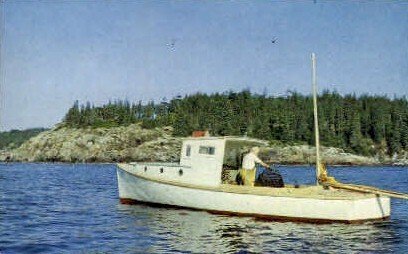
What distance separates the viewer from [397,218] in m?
26.1

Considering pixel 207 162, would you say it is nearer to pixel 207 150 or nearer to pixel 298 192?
pixel 207 150

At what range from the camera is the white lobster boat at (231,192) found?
23375mm

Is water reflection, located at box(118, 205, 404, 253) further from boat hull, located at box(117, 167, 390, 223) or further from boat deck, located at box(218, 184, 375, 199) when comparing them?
boat deck, located at box(218, 184, 375, 199)

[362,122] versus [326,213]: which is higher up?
[362,122]

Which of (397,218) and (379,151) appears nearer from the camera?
(397,218)

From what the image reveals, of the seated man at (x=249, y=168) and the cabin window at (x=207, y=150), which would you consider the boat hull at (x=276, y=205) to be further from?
the cabin window at (x=207, y=150)

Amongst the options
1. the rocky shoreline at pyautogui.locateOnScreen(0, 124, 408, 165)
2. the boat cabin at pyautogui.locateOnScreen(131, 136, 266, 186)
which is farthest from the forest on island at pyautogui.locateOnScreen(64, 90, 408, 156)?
the boat cabin at pyautogui.locateOnScreen(131, 136, 266, 186)

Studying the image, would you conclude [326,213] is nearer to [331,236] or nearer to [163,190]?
[331,236]

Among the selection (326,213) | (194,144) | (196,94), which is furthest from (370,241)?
(196,94)

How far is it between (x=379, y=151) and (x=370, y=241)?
140 metres

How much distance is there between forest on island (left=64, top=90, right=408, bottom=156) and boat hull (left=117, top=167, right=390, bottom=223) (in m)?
122

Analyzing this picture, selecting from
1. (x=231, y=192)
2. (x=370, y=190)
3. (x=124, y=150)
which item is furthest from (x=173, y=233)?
(x=124, y=150)

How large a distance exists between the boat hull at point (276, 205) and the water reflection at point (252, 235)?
0.46m

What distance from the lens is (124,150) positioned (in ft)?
484
